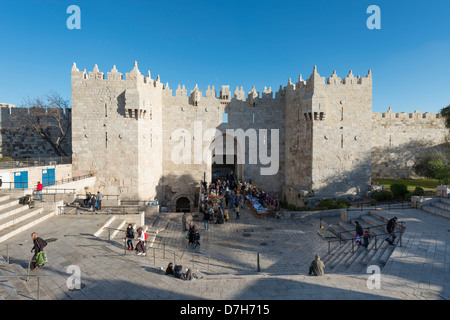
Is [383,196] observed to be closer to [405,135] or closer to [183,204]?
[405,135]

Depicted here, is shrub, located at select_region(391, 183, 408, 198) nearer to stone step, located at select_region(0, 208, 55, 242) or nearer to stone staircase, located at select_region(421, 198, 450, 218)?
stone staircase, located at select_region(421, 198, 450, 218)

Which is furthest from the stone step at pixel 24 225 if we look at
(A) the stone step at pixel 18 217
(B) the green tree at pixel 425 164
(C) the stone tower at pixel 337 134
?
(B) the green tree at pixel 425 164

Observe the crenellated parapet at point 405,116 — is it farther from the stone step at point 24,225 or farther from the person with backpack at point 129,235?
the stone step at point 24,225

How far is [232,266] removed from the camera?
35.0ft

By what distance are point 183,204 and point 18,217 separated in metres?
17.2

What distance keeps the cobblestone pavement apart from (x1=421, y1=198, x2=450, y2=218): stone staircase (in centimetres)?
78

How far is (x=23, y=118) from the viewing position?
24.6 meters

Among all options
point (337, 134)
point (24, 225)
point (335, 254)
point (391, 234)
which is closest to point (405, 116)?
point (337, 134)

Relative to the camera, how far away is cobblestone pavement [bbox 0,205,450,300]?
6641mm

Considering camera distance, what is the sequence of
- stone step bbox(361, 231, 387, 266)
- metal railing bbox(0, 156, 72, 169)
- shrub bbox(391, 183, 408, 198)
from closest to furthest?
1. stone step bbox(361, 231, 387, 266)
2. metal railing bbox(0, 156, 72, 169)
3. shrub bbox(391, 183, 408, 198)

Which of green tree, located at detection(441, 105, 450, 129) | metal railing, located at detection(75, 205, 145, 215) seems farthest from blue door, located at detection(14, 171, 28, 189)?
green tree, located at detection(441, 105, 450, 129)
